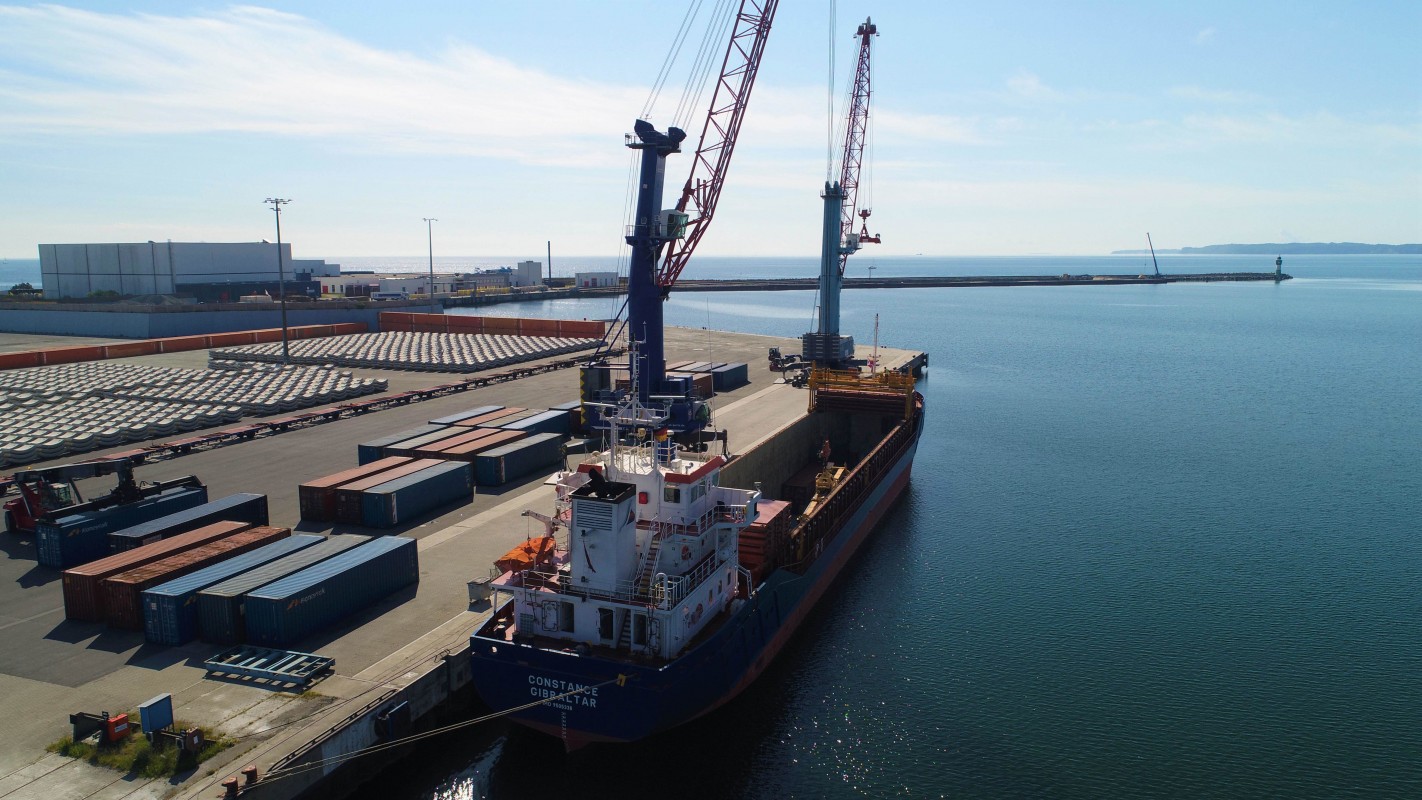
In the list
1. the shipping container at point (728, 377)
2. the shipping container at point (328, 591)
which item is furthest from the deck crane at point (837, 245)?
the shipping container at point (328, 591)

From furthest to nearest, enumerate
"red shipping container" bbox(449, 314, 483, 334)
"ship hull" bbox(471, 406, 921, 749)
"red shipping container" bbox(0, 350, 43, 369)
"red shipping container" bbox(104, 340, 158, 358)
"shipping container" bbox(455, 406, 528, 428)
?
"red shipping container" bbox(449, 314, 483, 334) < "red shipping container" bbox(104, 340, 158, 358) < "red shipping container" bbox(0, 350, 43, 369) < "shipping container" bbox(455, 406, 528, 428) < "ship hull" bbox(471, 406, 921, 749)

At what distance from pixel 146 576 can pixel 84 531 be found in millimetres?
6966

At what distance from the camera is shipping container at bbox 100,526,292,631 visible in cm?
2534

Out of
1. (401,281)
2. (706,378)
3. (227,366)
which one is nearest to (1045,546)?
(706,378)

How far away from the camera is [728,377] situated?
71875 mm

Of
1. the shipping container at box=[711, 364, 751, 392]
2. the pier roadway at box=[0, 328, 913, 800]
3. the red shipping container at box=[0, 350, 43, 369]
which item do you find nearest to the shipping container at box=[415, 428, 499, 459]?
the pier roadway at box=[0, 328, 913, 800]

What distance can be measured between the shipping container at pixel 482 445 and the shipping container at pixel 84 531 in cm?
1206

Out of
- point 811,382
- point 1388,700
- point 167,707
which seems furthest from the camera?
point 811,382

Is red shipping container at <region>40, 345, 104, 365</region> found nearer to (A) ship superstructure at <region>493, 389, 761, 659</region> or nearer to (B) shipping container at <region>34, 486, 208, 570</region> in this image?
(B) shipping container at <region>34, 486, 208, 570</region>

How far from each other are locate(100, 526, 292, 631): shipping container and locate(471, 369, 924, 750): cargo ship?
9.50 metres

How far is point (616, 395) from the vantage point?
47.0 metres

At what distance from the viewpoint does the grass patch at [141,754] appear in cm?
1850

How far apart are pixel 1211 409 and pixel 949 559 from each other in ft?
158

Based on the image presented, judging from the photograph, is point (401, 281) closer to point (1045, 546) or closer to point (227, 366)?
point (227, 366)
